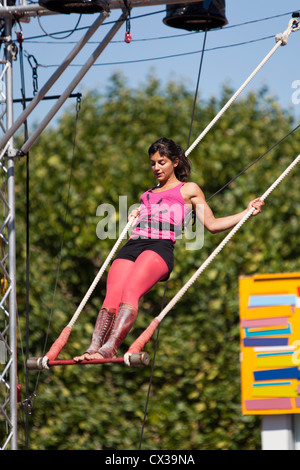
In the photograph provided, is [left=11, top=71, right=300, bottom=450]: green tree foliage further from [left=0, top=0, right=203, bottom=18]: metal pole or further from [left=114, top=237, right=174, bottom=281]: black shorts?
[left=114, top=237, right=174, bottom=281]: black shorts

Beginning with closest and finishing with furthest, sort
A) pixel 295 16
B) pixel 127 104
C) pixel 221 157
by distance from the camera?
1. pixel 295 16
2. pixel 221 157
3. pixel 127 104

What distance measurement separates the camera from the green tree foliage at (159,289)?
43.9ft

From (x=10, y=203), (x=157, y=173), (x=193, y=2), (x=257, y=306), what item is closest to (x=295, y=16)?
(x=193, y=2)

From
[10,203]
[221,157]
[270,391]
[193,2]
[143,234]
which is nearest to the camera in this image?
[143,234]

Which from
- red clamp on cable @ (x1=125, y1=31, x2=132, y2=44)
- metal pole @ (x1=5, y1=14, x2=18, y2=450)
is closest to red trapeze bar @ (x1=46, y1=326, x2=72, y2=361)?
metal pole @ (x1=5, y1=14, x2=18, y2=450)

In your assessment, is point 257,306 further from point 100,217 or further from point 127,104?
point 127,104

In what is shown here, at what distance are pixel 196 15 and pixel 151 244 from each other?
2.46 m

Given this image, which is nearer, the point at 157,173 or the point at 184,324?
the point at 157,173

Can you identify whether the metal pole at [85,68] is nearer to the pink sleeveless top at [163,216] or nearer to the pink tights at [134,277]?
the pink sleeveless top at [163,216]

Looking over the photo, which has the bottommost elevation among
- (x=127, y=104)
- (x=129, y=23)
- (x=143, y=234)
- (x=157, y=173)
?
(x=143, y=234)

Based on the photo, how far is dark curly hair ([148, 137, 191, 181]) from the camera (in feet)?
21.8

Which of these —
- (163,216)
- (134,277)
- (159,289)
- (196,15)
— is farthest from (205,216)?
(159,289)

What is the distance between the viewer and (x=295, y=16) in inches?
297

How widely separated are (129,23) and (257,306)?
476 centimetres
